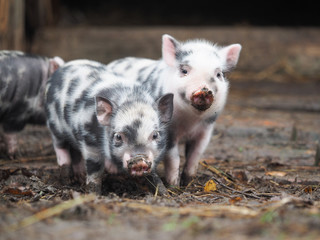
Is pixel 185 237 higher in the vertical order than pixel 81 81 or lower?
lower

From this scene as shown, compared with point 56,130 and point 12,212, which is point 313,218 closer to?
point 12,212

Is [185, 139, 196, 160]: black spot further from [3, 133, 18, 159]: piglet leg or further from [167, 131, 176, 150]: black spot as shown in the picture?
[3, 133, 18, 159]: piglet leg

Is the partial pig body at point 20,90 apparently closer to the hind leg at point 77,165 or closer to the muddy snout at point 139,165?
the hind leg at point 77,165

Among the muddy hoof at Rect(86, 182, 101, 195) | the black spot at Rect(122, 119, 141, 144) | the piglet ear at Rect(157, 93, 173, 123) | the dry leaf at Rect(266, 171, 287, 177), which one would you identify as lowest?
the dry leaf at Rect(266, 171, 287, 177)

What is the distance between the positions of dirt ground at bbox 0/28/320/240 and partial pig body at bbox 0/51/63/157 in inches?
14.9

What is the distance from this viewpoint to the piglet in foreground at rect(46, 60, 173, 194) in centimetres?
430

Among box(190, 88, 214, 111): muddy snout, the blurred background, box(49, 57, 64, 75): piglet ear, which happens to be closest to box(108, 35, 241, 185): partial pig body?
box(190, 88, 214, 111): muddy snout

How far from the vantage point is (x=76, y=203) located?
11.5 ft

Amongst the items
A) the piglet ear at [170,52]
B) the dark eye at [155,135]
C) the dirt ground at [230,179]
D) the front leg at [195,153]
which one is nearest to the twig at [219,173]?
the dirt ground at [230,179]

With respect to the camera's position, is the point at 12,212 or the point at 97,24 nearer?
the point at 12,212

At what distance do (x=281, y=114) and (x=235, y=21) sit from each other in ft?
16.0

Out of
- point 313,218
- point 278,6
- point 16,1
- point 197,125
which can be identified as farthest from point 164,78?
point 278,6

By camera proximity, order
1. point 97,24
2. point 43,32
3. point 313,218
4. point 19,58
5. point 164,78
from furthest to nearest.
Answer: point 97,24 < point 43,32 < point 19,58 < point 164,78 < point 313,218

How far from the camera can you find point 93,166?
16.0 ft
